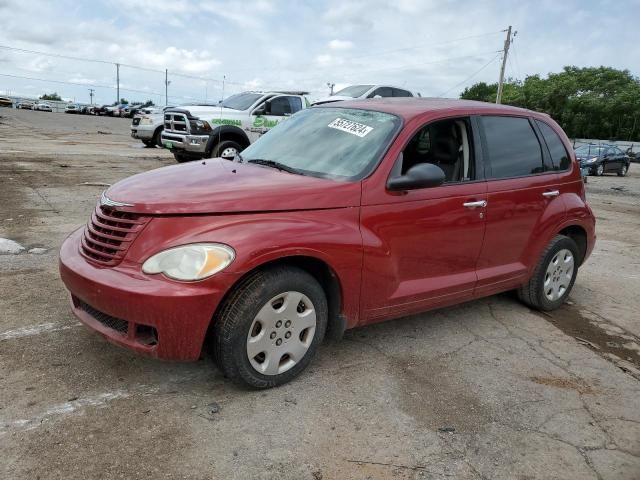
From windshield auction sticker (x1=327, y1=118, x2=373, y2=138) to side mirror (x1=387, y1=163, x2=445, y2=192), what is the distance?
0.49 m

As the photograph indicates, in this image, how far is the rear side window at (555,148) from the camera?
4695 mm

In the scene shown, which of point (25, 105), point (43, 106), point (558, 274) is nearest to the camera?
point (558, 274)

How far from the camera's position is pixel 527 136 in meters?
4.53

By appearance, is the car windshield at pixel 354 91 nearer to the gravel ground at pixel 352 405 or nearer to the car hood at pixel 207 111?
the car hood at pixel 207 111

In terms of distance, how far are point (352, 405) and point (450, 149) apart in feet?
6.82

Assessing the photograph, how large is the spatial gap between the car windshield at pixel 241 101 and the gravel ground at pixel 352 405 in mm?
8939

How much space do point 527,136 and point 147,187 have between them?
10.3 feet

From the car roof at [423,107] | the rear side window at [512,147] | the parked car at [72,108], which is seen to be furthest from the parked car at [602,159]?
the parked car at [72,108]

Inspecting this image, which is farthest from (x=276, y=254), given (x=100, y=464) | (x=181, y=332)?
(x=100, y=464)

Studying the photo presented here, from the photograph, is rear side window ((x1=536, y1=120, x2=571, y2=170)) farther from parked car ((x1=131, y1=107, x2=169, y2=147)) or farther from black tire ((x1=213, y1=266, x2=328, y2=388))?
parked car ((x1=131, y1=107, x2=169, y2=147))

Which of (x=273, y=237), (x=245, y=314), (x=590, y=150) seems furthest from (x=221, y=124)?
A: (x=590, y=150)

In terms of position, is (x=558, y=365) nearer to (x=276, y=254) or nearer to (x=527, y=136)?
(x=527, y=136)

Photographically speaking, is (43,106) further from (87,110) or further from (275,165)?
(275,165)

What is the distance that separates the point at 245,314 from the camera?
114 inches
